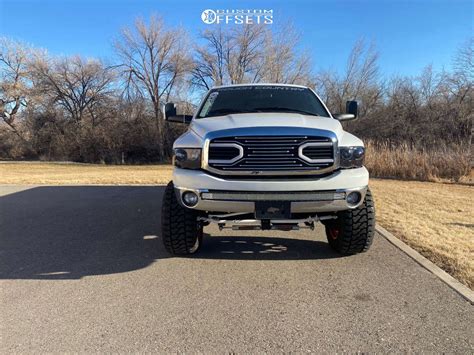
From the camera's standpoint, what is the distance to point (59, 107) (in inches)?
1670

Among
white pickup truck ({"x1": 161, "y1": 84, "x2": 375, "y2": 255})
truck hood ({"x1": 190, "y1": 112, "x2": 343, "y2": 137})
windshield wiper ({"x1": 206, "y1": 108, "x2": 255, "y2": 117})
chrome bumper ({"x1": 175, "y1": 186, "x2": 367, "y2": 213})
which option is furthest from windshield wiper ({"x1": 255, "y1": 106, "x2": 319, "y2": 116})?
chrome bumper ({"x1": 175, "y1": 186, "x2": 367, "y2": 213})

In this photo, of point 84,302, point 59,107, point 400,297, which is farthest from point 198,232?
point 59,107

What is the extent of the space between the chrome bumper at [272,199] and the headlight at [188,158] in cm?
28

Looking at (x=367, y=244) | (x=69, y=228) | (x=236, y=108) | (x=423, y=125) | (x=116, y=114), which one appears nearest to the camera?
(x=367, y=244)

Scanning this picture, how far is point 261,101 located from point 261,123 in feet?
4.37

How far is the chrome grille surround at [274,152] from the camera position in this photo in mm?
3578

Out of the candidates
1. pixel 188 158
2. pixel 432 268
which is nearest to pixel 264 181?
pixel 188 158

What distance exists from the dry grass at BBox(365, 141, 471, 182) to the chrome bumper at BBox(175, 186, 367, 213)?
38.7 ft

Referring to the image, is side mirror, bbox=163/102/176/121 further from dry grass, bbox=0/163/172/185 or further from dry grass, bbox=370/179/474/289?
dry grass, bbox=0/163/172/185

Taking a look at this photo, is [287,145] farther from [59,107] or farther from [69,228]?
[59,107]

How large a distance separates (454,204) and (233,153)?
653cm

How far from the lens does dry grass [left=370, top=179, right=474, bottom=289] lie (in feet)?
13.7

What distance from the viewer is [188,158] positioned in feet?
12.2

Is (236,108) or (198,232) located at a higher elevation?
(236,108)
